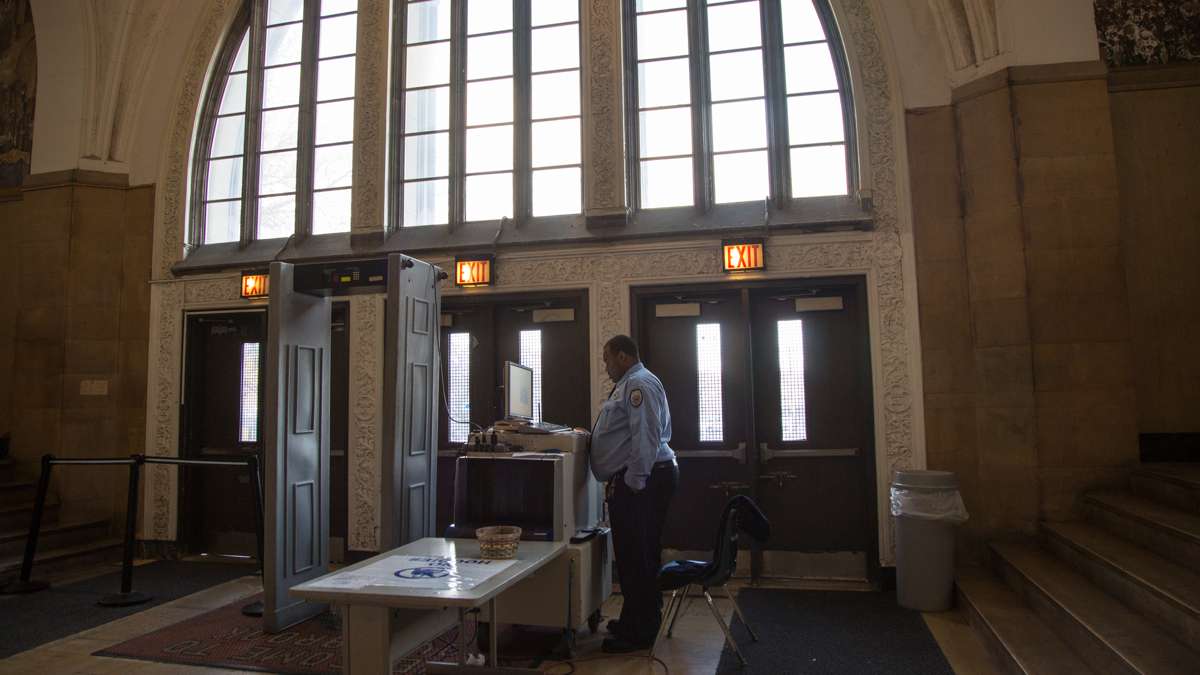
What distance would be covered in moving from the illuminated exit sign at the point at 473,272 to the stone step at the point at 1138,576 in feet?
14.5

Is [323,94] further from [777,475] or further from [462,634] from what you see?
[462,634]

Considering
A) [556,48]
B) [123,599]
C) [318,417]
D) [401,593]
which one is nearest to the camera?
[401,593]

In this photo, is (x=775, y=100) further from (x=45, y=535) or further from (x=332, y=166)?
(x=45, y=535)

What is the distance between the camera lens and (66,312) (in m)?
6.87

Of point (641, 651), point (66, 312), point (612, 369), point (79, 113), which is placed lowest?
point (641, 651)

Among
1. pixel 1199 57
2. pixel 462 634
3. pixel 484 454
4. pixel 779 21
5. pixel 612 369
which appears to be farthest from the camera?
pixel 779 21

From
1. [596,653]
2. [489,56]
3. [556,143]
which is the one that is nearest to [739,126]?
[556,143]

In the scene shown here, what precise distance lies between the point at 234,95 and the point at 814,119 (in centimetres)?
548

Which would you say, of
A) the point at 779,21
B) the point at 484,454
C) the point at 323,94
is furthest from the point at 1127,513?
the point at 323,94

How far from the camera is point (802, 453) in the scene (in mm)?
5758

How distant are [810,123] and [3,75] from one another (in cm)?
784

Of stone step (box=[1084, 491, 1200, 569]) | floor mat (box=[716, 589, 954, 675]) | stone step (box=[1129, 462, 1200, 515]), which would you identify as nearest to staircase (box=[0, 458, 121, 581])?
floor mat (box=[716, 589, 954, 675])

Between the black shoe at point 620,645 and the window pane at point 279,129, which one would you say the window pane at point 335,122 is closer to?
the window pane at point 279,129

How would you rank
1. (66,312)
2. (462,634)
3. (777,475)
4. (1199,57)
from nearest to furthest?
1. (462,634)
2. (1199,57)
3. (777,475)
4. (66,312)
